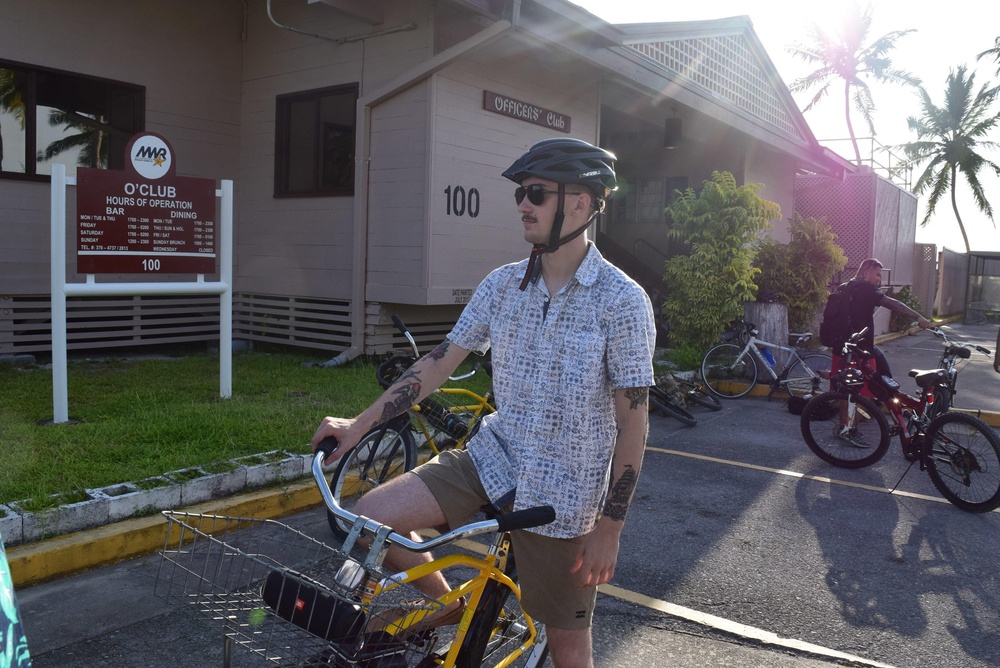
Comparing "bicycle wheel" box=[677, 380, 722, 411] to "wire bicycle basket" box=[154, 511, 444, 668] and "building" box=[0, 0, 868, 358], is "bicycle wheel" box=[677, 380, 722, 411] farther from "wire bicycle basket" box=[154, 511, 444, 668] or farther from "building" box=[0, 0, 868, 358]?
"wire bicycle basket" box=[154, 511, 444, 668]

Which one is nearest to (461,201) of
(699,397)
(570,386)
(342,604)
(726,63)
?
(699,397)

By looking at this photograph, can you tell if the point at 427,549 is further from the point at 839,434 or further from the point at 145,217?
the point at 839,434

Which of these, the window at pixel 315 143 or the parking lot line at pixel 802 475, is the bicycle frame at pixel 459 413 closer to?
the parking lot line at pixel 802 475

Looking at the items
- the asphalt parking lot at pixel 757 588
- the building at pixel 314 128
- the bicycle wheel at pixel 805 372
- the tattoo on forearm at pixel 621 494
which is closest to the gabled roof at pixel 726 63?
the building at pixel 314 128

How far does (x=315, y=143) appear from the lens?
10.6m

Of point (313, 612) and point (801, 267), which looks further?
point (801, 267)

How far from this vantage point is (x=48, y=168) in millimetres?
9484

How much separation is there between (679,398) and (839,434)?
8.02ft

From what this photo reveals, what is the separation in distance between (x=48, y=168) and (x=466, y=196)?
470 cm

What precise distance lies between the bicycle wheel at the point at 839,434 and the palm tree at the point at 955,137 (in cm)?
4038

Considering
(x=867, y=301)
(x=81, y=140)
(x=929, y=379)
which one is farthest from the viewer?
(x=81, y=140)

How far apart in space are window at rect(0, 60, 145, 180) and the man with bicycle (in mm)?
8037

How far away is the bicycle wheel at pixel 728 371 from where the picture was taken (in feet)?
36.7

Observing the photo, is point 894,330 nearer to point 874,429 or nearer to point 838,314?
point 838,314
